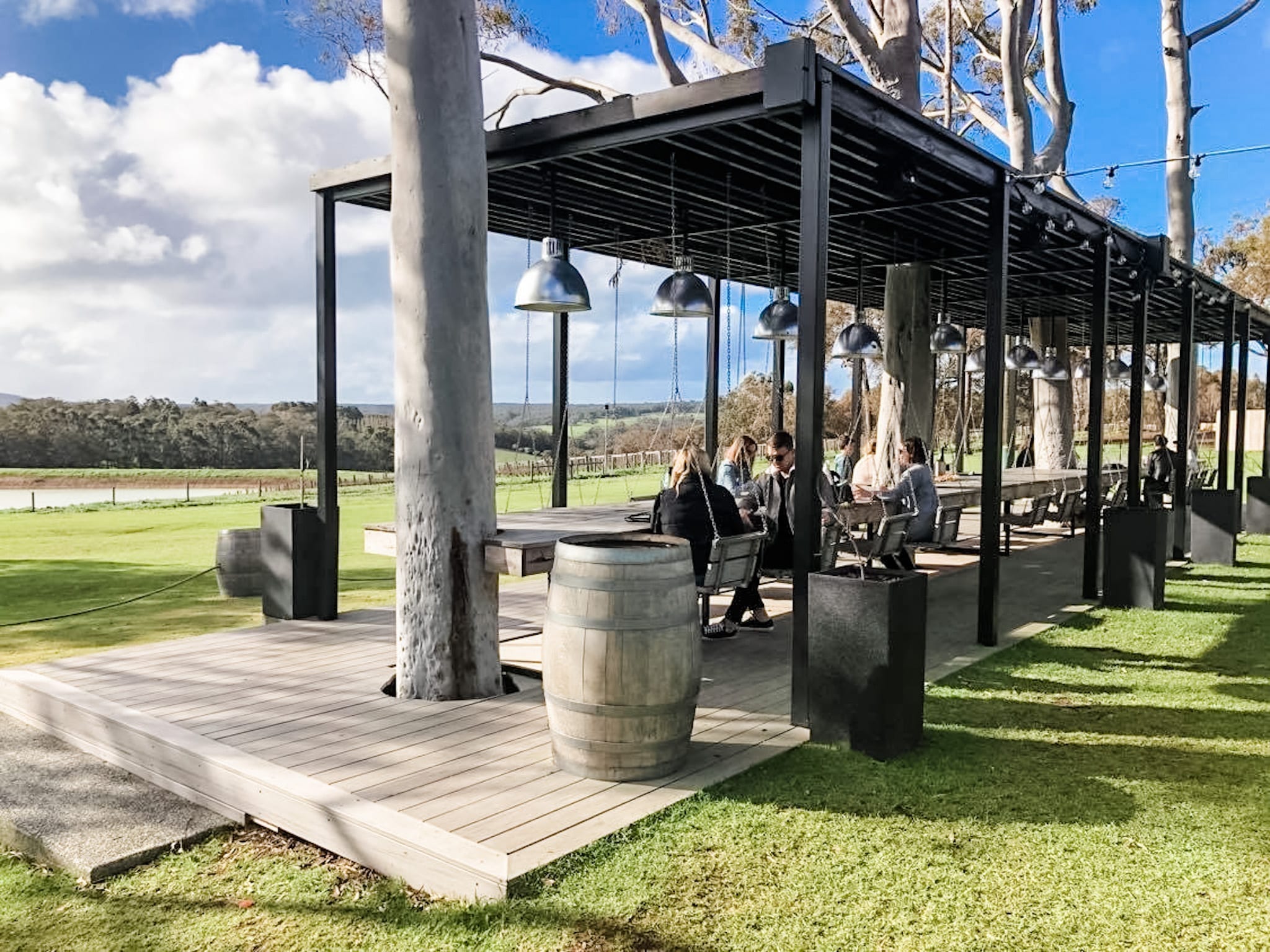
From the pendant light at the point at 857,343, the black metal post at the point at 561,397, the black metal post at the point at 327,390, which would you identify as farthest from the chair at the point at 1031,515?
the black metal post at the point at 327,390

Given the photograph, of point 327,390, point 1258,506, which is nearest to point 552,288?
point 327,390

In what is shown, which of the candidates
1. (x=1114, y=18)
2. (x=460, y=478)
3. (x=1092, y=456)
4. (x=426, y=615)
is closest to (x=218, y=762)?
(x=426, y=615)

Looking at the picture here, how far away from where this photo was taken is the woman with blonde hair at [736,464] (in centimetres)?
695

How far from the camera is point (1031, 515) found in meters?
9.18

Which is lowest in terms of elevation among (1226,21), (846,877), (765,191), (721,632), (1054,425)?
(846,877)

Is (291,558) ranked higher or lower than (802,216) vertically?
lower

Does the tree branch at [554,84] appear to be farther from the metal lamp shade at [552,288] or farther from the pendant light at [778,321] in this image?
the metal lamp shade at [552,288]

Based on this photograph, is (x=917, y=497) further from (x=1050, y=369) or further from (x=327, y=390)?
(x=1050, y=369)

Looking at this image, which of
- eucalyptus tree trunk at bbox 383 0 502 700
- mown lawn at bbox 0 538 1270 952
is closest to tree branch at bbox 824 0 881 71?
eucalyptus tree trunk at bbox 383 0 502 700

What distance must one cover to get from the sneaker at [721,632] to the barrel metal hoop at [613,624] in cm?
242

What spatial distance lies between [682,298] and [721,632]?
6.24 ft

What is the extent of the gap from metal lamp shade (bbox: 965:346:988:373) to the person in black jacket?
5.44 feet

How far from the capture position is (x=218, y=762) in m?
3.34

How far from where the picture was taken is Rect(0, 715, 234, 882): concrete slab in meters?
2.97
